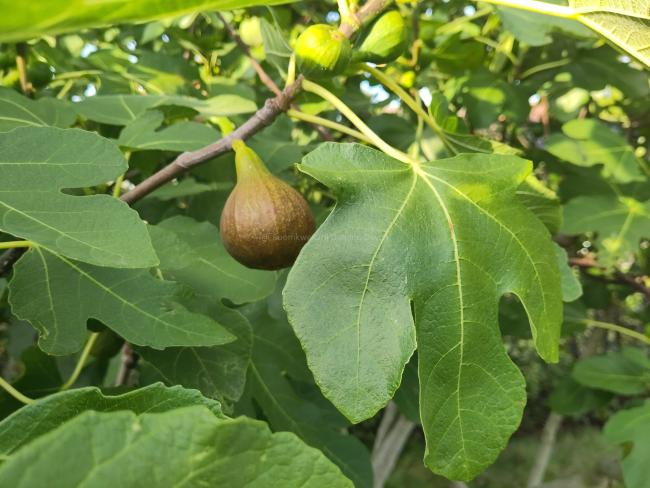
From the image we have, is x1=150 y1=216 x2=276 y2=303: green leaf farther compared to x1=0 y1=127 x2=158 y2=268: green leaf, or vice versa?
x1=150 y1=216 x2=276 y2=303: green leaf

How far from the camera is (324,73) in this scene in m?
0.96

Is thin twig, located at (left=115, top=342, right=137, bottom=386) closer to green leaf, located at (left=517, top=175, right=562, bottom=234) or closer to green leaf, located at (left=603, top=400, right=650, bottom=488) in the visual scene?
green leaf, located at (left=517, top=175, right=562, bottom=234)

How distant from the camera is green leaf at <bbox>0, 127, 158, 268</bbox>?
0.76 meters

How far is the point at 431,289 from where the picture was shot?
35.9 inches

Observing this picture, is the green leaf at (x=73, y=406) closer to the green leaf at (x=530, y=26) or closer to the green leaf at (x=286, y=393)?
the green leaf at (x=286, y=393)

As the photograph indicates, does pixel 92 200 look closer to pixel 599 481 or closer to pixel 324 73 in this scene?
pixel 324 73

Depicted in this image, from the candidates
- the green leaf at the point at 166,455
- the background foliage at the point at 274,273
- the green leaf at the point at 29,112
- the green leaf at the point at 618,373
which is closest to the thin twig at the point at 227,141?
the background foliage at the point at 274,273

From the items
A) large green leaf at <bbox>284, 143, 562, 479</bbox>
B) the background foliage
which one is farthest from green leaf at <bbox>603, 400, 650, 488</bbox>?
large green leaf at <bbox>284, 143, 562, 479</bbox>

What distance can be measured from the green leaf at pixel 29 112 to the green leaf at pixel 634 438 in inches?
60.6

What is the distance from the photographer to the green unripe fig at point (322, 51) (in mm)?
932

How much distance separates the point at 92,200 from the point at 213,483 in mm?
499

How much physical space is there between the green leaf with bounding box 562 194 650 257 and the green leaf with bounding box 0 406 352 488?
1.66 metres

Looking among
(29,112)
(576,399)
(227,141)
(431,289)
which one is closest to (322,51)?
(227,141)

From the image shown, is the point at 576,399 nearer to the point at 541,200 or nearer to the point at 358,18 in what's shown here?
the point at 541,200
